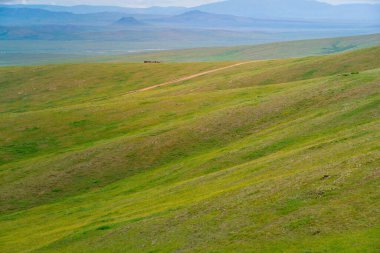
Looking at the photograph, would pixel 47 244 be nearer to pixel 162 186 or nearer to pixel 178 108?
pixel 162 186

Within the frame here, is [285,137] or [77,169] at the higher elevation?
[285,137]

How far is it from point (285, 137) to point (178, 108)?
2597 cm

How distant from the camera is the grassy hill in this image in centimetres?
2480

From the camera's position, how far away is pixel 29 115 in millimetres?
73062

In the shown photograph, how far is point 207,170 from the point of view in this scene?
42250 millimetres

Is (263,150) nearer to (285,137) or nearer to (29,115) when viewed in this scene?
(285,137)

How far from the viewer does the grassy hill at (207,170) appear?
81.4ft

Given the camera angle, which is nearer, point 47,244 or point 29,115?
point 47,244

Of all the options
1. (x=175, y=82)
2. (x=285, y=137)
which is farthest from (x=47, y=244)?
(x=175, y=82)

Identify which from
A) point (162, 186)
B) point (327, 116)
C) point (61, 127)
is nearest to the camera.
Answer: point (162, 186)

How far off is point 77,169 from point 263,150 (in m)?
18.0

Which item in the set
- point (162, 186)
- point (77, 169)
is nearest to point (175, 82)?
point (77, 169)

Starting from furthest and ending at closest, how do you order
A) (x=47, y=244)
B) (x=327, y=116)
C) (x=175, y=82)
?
(x=175, y=82) → (x=327, y=116) → (x=47, y=244)

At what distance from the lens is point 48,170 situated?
49719 mm
